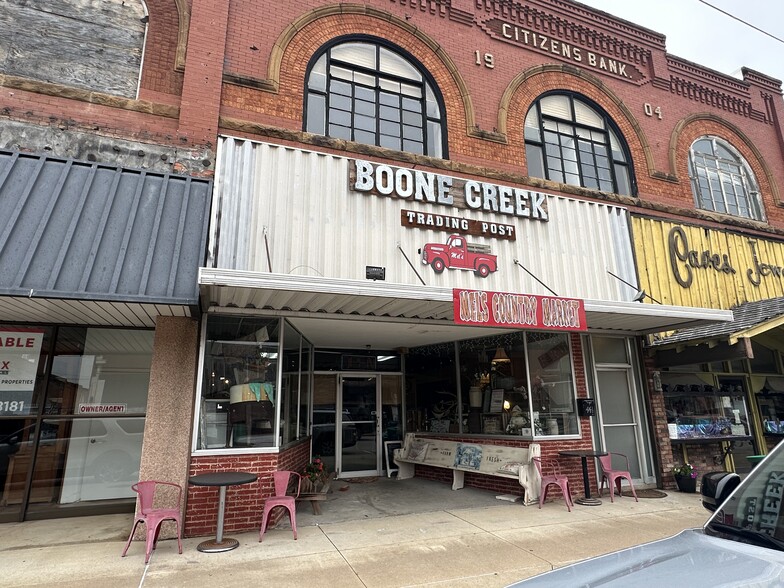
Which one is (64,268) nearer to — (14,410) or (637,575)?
(14,410)

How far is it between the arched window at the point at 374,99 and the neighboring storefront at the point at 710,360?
523 centimetres

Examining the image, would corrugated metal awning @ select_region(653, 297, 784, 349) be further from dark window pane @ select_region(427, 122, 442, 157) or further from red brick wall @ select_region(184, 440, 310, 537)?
red brick wall @ select_region(184, 440, 310, 537)

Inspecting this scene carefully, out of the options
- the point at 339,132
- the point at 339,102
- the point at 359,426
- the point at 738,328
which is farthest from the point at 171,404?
the point at 738,328

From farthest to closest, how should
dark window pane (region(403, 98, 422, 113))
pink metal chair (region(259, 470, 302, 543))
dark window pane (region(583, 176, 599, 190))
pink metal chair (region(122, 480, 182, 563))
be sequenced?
dark window pane (region(583, 176, 599, 190)) → dark window pane (region(403, 98, 422, 113)) → pink metal chair (region(259, 470, 302, 543)) → pink metal chair (region(122, 480, 182, 563))

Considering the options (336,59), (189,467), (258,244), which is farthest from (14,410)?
(336,59)

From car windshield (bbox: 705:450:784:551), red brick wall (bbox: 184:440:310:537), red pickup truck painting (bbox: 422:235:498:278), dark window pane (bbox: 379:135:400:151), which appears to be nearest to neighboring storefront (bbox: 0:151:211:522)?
red brick wall (bbox: 184:440:310:537)

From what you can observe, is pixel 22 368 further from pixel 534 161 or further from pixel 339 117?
pixel 534 161

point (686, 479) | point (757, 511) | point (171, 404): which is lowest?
point (686, 479)

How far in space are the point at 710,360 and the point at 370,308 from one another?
6776 mm

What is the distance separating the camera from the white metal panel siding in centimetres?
750

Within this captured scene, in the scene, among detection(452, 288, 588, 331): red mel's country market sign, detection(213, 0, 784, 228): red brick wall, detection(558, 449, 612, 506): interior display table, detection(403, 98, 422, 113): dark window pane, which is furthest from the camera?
detection(403, 98, 422, 113): dark window pane

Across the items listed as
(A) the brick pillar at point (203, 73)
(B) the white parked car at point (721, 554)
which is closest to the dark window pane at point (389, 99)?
(A) the brick pillar at point (203, 73)

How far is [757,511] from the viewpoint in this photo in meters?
2.64

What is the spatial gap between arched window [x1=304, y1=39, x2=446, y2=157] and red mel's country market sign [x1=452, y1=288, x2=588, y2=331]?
4.25m
